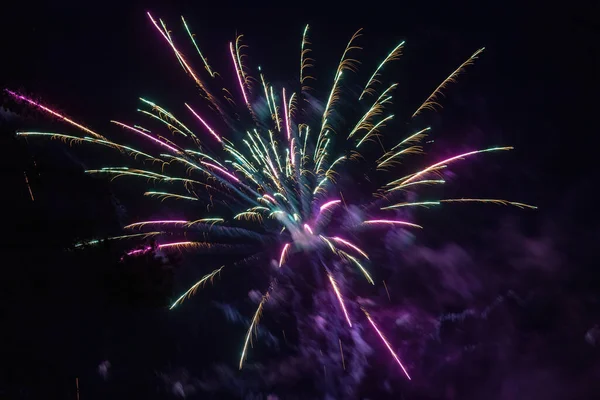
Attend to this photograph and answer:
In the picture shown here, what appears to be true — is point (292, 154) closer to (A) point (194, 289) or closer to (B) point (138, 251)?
(A) point (194, 289)

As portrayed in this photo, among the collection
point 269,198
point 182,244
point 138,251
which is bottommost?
point 182,244

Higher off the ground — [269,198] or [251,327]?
[269,198]

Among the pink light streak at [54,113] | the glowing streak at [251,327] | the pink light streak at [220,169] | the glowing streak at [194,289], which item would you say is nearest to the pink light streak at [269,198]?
the pink light streak at [220,169]

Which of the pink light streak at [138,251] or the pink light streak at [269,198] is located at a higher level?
the pink light streak at [269,198]

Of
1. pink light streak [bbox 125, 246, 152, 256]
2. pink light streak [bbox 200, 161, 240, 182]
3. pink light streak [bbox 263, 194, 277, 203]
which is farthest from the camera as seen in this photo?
pink light streak [bbox 263, 194, 277, 203]

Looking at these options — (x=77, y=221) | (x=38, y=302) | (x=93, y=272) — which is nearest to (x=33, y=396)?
(x=38, y=302)

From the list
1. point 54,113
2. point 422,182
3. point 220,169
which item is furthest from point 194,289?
point 422,182

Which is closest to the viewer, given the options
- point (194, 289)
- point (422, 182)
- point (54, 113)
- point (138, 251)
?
point (54, 113)

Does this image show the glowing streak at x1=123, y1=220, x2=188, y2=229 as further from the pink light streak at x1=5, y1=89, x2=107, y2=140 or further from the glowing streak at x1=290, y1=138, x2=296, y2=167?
the glowing streak at x1=290, y1=138, x2=296, y2=167

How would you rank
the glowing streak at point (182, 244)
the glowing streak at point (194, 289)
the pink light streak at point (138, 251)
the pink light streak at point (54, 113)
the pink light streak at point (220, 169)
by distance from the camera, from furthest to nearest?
1. the pink light streak at point (220, 169)
2. the glowing streak at point (194, 289)
3. the glowing streak at point (182, 244)
4. the pink light streak at point (138, 251)
5. the pink light streak at point (54, 113)

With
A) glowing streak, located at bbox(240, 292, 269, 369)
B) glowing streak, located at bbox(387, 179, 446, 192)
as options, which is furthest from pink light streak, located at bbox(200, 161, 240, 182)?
glowing streak, located at bbox(387, 179, 446, 192)

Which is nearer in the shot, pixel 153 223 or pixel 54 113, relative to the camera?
pixel 54 113

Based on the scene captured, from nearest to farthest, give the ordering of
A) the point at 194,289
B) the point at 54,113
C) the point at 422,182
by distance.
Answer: the point at 54,113, the point at 422,182, the point at 194,289

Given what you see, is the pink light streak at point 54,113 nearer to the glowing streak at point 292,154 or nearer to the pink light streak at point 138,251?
the pink light streak at point 138,251
